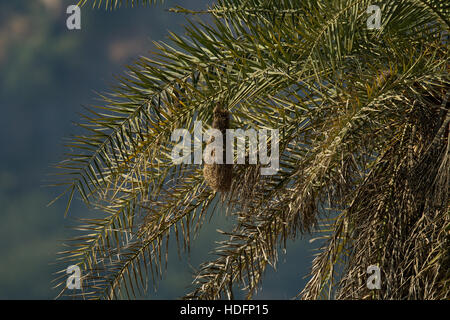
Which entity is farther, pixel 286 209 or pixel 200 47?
pixel 286 209

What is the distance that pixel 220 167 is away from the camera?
6301 mm

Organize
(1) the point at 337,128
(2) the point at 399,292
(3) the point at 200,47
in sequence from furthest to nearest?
(2) the point at 399,292 < (3) the point at 200,47 < (1) the point at 337,128

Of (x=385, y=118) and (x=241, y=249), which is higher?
(x=385, y=118)

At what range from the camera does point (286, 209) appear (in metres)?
8.07

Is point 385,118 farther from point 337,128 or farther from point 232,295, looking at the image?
point 232,295

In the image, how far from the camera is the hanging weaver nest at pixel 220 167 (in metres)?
6.23

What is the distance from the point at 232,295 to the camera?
27.1ft

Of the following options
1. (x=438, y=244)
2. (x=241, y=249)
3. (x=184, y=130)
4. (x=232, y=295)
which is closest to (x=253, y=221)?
(x=241, y=249)

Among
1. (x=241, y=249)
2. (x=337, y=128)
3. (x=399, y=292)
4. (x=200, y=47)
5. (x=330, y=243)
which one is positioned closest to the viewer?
(x=337, y=128)

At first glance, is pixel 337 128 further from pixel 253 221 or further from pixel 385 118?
pixel 253 221

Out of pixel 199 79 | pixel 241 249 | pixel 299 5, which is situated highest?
pixel 299 5

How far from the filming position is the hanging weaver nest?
6.23 metres

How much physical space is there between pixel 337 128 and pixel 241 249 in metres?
2.70
